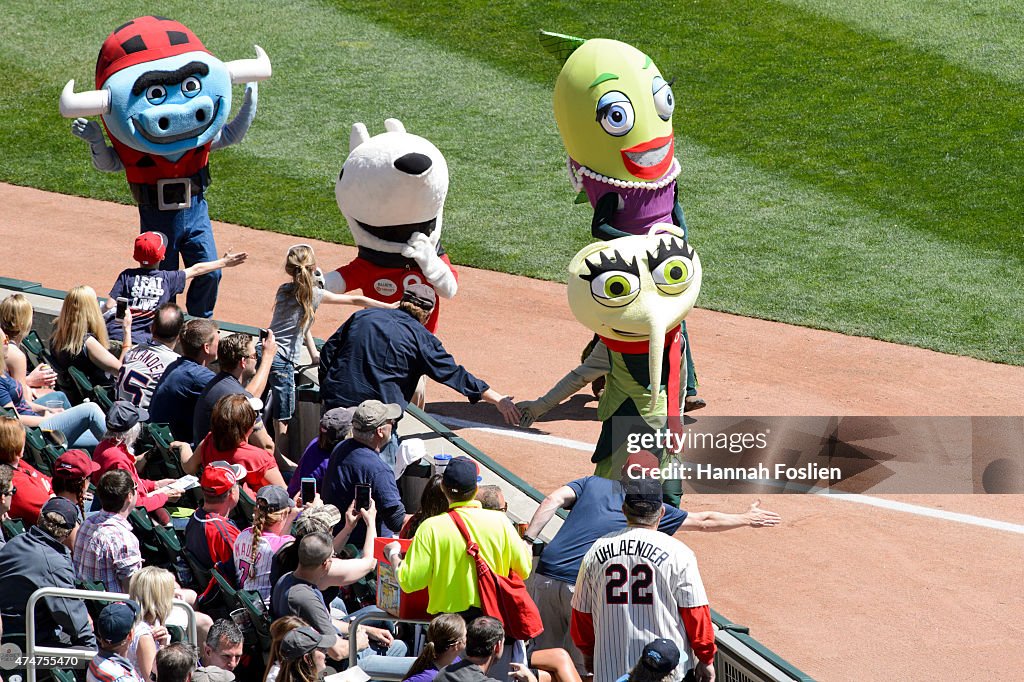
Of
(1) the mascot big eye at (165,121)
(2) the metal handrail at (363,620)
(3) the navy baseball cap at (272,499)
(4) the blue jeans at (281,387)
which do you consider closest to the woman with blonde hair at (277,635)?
(2) the metal handrail at (363,620)

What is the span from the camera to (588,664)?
5.85m

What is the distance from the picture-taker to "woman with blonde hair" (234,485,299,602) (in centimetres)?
601

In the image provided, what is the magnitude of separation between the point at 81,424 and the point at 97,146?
2.91 metres

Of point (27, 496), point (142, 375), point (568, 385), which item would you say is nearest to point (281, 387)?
point (142, 375)

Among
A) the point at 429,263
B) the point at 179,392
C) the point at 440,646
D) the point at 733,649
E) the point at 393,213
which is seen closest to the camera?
the point at 440,646

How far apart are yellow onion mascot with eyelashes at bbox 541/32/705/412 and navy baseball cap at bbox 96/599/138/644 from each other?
451 centimetres

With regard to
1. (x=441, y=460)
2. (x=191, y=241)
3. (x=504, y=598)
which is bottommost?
(x=504, y=598)

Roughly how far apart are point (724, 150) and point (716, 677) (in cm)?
983

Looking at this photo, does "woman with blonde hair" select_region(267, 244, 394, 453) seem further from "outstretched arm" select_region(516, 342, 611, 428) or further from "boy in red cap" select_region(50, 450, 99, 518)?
"boy in red cap" select_region(50, 450, 99, 518)

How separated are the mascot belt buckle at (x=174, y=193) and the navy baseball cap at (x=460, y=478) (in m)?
5.14

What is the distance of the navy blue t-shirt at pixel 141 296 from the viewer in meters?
8.85

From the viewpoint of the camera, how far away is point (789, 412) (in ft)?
33.5

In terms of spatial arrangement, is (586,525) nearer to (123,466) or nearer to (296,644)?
(296,644)

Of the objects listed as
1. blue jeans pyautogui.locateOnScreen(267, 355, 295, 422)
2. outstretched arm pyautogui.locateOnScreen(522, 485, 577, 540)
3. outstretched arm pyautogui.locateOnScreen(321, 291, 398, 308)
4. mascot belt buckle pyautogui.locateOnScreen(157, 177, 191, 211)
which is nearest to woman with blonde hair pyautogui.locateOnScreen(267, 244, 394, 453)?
blue jeans pyautogui.locateOnScreen(267, 355, 295, 422)
